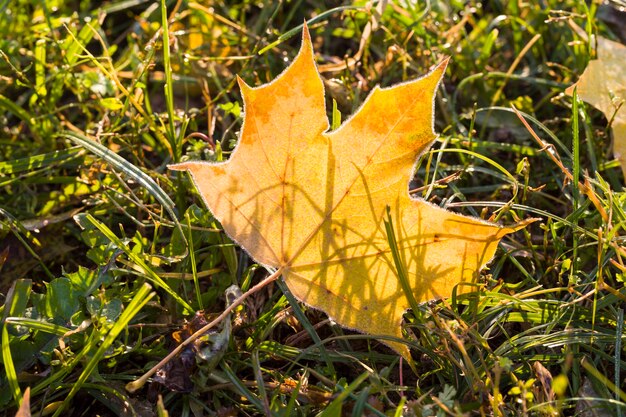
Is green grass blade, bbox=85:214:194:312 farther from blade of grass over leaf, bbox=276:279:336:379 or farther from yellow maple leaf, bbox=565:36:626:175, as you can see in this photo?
yellow maple leaf, bbox=565:36:626:175

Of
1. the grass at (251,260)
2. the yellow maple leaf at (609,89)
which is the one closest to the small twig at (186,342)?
the grass at (251,260)

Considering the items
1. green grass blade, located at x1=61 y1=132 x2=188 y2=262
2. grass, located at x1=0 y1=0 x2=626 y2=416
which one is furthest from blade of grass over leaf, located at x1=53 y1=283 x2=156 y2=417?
green grass blade, located at x1=61 y1=132 x2=188 y2=262

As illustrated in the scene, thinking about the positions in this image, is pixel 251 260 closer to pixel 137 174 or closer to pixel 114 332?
pixel 137 174

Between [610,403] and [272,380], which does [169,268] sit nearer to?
[272,380]

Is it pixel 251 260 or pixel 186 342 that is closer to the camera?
pixel 186 342

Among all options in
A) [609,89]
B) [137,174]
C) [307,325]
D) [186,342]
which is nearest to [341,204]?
[307,325]

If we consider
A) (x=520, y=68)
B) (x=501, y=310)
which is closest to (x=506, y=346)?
(x=501, y=310)
